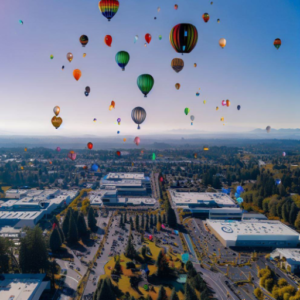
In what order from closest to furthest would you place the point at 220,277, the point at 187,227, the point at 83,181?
1. the point at 220,277
2. the point at 187,227
3. the point at 83,181

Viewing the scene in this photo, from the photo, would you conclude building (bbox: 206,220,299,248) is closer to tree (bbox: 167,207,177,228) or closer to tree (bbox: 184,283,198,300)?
tree (bbox: 167,207,177,228)

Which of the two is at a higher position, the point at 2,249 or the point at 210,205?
the point at 2,249

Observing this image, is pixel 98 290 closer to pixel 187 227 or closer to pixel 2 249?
pixel 2 249

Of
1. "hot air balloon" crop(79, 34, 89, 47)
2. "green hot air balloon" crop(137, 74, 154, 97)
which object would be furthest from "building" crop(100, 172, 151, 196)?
"hot air balloon" crop(79, 34, 89, 47)

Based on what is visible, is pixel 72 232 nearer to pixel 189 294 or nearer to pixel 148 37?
pixel 189 294

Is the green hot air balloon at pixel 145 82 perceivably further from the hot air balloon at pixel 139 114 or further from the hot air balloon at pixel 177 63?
the hot air balloon at pixel 177 63

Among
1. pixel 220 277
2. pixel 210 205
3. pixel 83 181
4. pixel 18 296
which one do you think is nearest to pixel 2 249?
pixel 18 296
